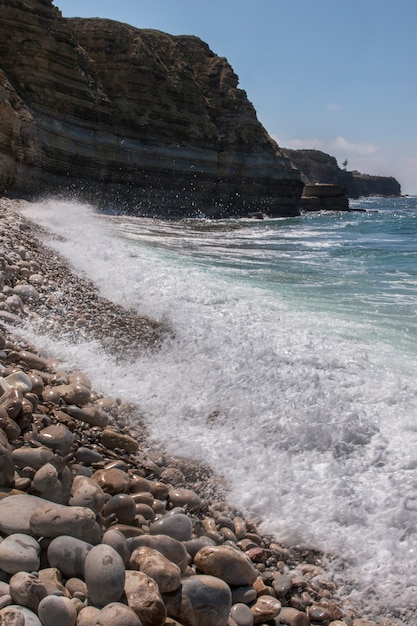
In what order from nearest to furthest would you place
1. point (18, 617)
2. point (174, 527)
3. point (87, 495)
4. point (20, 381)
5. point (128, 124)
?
point (18, 617)
point (87, 495)
point (174, 527)
point (20, 381)
point (128, 124)

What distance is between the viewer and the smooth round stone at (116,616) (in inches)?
66.7

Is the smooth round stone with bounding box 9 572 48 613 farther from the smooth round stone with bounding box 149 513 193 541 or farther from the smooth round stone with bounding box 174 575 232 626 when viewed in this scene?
the smooth round stone with bounding box 149 513 193 541

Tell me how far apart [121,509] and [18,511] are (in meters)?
0.53

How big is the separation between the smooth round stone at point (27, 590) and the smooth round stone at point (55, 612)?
38 millimetres

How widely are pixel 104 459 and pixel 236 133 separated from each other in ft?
142

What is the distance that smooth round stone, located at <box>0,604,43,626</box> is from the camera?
1571 millimetres

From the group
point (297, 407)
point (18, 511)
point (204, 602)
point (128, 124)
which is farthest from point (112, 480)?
point (128, 124)

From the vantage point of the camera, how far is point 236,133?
43.4 m

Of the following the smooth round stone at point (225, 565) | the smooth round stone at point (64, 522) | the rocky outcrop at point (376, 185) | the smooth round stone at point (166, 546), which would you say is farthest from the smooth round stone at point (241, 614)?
the rocky outcrop at point (376, 185)

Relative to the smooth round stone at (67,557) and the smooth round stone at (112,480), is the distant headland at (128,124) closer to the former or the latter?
the smooth round stone at (112,480)

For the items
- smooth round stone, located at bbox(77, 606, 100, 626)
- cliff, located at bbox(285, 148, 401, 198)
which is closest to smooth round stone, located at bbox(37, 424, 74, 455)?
smooth round stone, located at bbox(77, 606, 100, 626)

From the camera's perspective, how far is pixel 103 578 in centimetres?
184

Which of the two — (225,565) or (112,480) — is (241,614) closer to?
(225,565)

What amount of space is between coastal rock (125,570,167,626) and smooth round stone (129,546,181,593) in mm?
67
